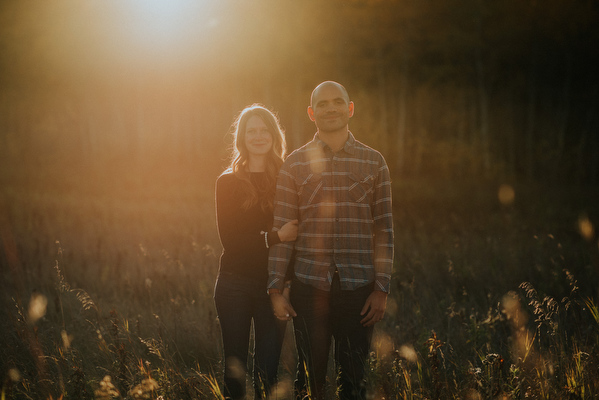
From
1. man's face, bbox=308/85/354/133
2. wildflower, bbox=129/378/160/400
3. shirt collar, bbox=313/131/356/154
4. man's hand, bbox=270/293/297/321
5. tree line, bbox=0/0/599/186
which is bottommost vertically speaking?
wildflower, bbox=129/378/160/400

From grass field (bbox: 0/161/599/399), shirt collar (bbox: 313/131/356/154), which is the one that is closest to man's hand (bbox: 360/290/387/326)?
grass field (bbox: 0/161/599/399)

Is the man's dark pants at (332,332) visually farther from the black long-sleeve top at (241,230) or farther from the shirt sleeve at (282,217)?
the black long-sleeve top at (241,230)

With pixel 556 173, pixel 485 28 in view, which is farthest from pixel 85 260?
pixel 556 173

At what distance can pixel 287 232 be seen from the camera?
9.58 ft

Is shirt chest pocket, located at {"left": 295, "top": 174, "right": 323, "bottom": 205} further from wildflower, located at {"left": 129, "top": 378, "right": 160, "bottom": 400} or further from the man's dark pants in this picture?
wildflower, located at {"left": 129, "top": 378, "right": 160, "bottom": 400}

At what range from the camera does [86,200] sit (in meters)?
12.4

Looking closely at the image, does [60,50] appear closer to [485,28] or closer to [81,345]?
[485,28]

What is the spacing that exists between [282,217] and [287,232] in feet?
0.39

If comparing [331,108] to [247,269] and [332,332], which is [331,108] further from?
[332,332]

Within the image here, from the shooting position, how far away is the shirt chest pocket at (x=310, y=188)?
117 inches

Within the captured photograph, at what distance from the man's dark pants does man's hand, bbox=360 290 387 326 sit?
39mm

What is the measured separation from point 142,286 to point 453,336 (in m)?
3.72

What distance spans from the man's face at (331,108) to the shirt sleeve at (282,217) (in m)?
0.37

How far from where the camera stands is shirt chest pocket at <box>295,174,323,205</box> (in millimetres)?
2977
